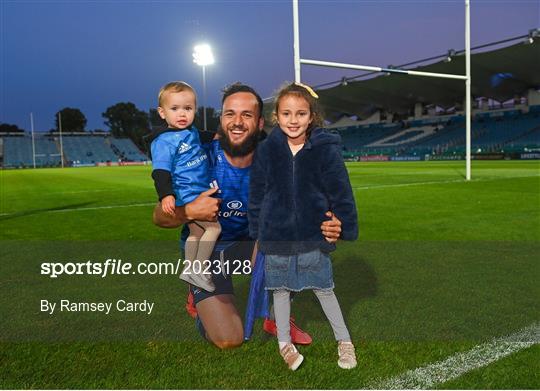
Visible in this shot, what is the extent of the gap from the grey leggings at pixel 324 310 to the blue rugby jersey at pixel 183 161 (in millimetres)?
720

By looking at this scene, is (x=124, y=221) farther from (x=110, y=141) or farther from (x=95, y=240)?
(x=110, y=141)

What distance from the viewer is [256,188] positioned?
8.42ft

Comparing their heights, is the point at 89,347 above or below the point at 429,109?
below

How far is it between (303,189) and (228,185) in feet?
1.54

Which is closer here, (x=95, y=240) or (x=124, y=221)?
(x=95, y=240)

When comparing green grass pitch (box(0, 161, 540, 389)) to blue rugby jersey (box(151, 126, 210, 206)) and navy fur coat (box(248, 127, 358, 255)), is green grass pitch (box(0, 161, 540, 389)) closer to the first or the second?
navy fur coat (box(248, 127, 358, 255))

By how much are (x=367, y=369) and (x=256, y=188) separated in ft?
3.68

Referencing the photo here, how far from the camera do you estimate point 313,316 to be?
3.55 metres

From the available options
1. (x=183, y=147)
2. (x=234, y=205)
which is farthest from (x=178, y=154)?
(x=234, y=205)

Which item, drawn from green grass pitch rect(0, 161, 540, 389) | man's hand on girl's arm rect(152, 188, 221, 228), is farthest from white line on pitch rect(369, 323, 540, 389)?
man's hand on girl's arm rect(152, 188, 221, 228)

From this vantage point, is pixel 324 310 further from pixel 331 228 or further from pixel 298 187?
pixel 298 187

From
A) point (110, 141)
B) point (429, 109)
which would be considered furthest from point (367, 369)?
point (429, 109)

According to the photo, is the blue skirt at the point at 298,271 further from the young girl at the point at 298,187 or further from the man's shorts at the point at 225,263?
the man's shorts at the point at 225,263

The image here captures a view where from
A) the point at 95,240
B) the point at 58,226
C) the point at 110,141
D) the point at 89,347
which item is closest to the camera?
the point at 89,347
